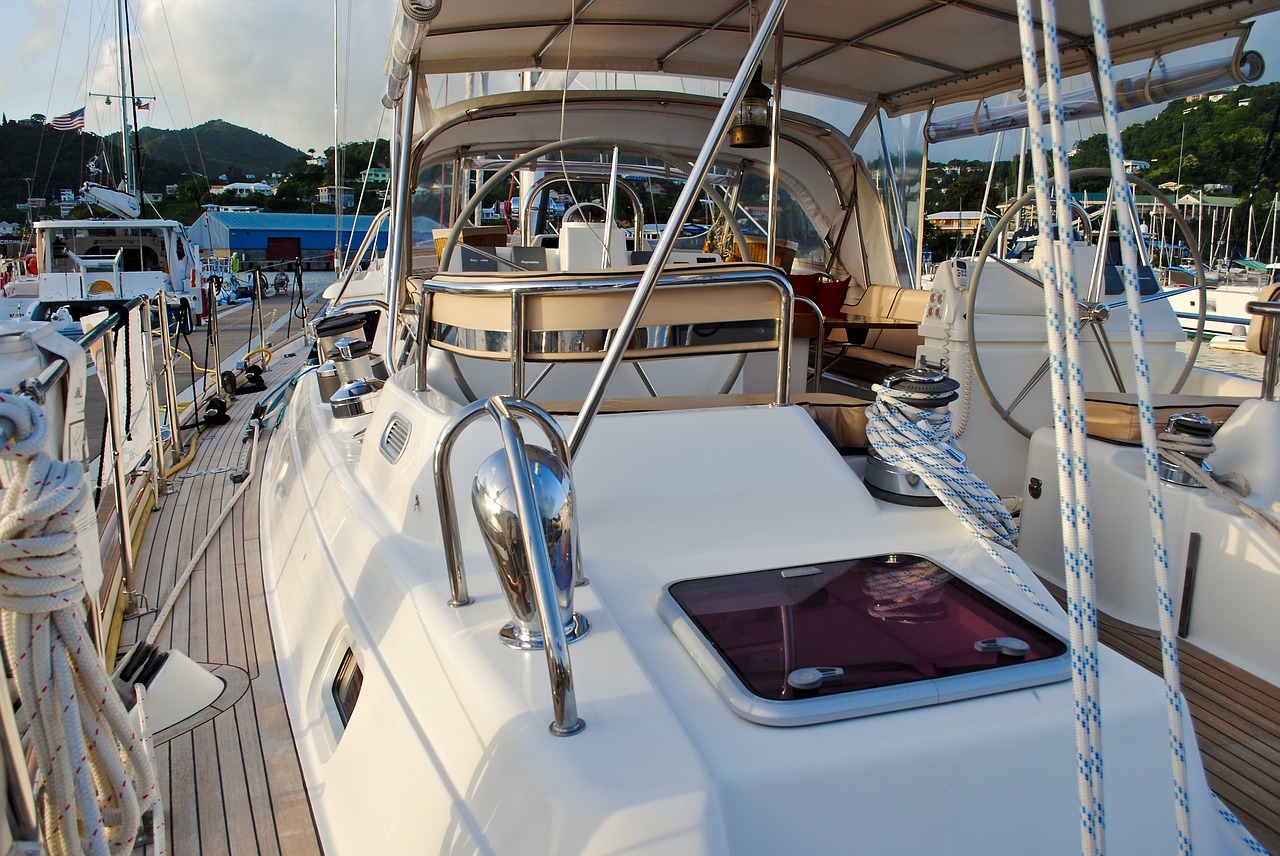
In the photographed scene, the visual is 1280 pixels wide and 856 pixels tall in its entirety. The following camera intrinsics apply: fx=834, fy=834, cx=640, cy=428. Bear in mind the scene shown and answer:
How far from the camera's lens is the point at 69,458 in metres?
1.53

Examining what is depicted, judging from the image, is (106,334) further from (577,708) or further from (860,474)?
(860,474)

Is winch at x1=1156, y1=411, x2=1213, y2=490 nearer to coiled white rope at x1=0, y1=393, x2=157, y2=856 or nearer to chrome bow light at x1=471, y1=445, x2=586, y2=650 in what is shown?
chrome bow light at x1=471, y1=445, x2=586, y2=650

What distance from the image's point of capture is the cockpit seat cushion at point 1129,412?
104 inches

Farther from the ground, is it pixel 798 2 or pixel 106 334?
pixel 798 2

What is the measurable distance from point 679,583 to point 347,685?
0.86 meters

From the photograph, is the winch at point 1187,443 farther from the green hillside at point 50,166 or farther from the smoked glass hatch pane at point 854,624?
the green hillside at point 50,166

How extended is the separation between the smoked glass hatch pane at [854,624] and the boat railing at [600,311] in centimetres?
68

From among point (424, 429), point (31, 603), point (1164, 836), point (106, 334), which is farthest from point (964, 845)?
point (106, 334)

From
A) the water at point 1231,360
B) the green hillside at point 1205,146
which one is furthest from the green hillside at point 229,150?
the water at point 1231,360

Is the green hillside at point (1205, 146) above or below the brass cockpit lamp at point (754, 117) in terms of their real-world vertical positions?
above

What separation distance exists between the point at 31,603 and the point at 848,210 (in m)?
5.79

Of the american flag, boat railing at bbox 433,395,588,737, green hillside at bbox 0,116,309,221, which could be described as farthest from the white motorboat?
green hillside at bbox 0,116,309,221

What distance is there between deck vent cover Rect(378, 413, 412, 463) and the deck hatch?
1.01 metres

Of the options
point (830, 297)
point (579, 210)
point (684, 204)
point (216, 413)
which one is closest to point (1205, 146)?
point (830, 297)
